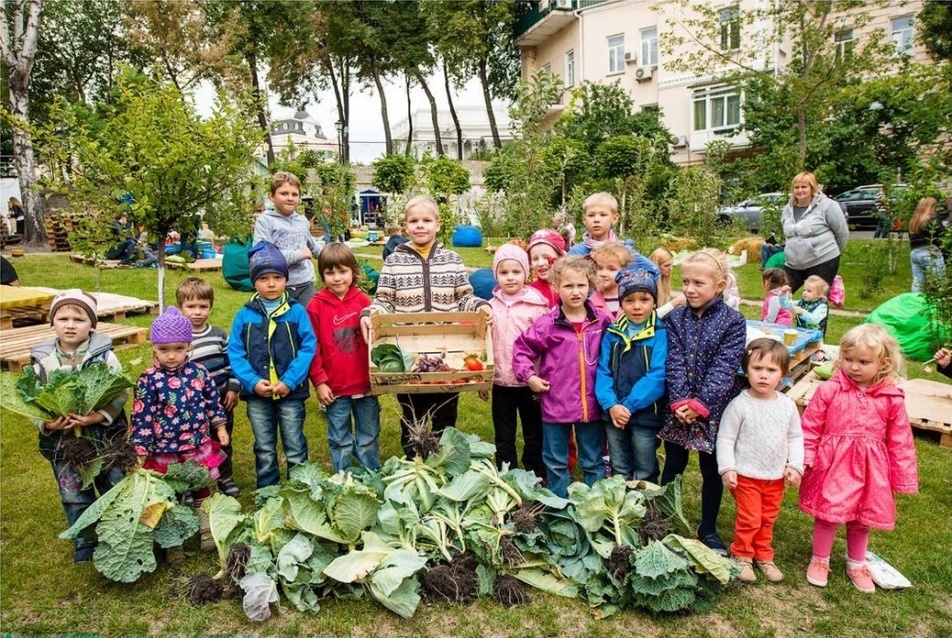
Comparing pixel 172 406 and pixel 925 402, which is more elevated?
pixel 172 406

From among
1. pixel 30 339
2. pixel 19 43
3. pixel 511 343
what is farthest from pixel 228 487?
pixel 19 43

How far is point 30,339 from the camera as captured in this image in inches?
318

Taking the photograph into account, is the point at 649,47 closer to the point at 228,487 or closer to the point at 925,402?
the point at 925,402

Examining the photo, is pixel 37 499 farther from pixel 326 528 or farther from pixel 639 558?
pixel 639 558

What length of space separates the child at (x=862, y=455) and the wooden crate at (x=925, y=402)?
1633 mm

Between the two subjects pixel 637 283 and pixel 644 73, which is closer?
pixel 637 283

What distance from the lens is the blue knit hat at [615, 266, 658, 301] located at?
13.0 feet

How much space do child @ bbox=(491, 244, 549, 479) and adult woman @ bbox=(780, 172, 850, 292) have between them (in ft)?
15.7

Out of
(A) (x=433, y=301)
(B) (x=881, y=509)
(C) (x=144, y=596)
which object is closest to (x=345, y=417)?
(A) (x=433, y=301)

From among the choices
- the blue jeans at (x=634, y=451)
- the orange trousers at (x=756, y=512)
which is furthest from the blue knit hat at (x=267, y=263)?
the orange trousers at (x=756, y=512)

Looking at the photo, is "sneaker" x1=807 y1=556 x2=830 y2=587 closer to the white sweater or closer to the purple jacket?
the white sweater

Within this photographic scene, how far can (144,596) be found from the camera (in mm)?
3561

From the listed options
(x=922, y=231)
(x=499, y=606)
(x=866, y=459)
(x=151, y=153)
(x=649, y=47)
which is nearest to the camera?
(x=499, y=606)

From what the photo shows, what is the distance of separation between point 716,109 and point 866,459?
3319 cm
